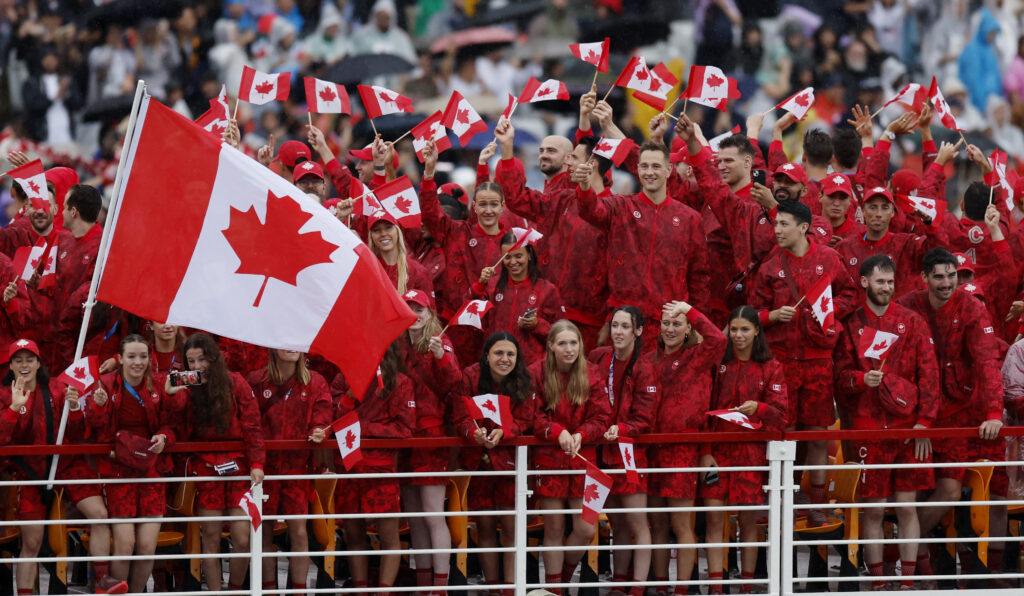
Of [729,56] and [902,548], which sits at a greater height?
[729,56]

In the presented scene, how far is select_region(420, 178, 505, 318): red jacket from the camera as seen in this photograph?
428 inches

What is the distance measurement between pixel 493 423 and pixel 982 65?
12.0 metres

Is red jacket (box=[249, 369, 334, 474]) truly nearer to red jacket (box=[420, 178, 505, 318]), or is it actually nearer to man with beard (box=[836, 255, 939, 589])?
red jacket (box=[420, 178, 505, 318])

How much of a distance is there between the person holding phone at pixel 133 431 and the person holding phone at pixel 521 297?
2270 mm

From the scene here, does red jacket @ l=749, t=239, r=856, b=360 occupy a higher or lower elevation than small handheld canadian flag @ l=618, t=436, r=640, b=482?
higher

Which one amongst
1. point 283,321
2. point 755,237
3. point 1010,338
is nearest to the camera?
point 283,321

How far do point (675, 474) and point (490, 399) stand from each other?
1.22m

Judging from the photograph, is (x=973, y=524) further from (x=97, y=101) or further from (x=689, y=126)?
(x=97, y=101)

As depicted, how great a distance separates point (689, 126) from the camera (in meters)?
10.5

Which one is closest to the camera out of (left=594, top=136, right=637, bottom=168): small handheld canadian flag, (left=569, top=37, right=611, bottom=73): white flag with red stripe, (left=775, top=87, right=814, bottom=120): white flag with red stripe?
(left=594, top=136, right=637, bottom=168): small handheld canadian flag

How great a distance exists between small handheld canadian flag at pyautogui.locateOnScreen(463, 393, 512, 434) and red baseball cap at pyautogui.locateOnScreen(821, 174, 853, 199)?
3.09 meters

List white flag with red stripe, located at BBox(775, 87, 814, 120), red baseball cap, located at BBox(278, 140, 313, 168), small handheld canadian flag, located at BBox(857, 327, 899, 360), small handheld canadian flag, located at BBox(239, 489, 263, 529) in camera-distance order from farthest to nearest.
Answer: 1. red baseball cap, located at BBox(278, 140, 313, 168)
2. white flag with red stripe, located at BBox(775, 87, 814, 120)
3. small handheld canadian flag, located at BBox(857, 327, 899, 360)
4. small handheld canadian flag, located at BBox(239, 489, 263, 529)

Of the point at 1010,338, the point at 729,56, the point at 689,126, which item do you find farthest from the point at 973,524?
the point at 729,56

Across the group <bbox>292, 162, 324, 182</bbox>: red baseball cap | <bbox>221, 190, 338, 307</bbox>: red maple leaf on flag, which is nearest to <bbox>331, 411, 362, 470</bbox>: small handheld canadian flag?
<bbox>221, 190, 338, 307</bbox>: red maple leaf on flag
